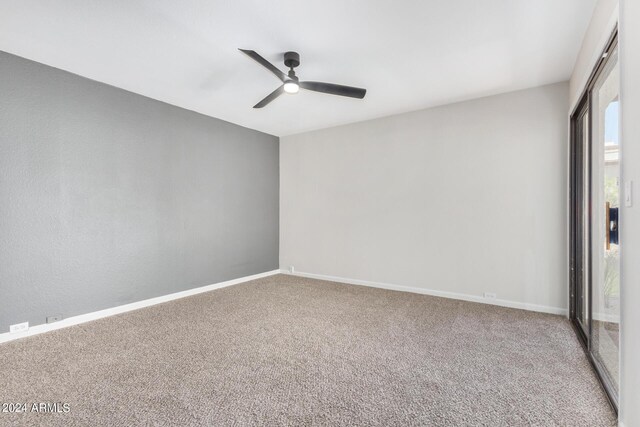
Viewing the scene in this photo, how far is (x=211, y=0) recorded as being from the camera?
1.98m

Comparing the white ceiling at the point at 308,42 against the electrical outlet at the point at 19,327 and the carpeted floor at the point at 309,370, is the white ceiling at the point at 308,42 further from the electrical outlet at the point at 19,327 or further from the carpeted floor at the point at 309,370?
the carpeted floor at the point at 309,370

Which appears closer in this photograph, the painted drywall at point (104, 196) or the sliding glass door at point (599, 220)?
the sliding glass door at point (599, 220)

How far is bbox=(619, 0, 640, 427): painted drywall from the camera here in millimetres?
1275

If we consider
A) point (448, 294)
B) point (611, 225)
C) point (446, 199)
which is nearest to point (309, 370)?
point (611, 225)

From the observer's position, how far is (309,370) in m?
2.08

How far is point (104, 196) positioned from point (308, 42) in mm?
2632

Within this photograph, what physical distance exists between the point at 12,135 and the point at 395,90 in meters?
3.71

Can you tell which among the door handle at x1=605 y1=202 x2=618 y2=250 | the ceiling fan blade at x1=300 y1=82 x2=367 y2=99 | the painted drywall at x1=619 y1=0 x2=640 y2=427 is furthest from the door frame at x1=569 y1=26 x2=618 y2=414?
the ceiling fan blade at x1=300 y1=82 x2=367 y2=99

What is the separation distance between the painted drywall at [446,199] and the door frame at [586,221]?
176mm

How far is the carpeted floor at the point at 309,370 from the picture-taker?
162 cm

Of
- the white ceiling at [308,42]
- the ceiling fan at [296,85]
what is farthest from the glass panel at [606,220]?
the ceiling fan at [296,85]

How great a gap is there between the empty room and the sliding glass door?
0.03m

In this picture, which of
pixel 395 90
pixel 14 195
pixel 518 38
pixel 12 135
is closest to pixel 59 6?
pixel 12 135

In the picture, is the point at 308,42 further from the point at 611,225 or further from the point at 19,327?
the point at 19,327
